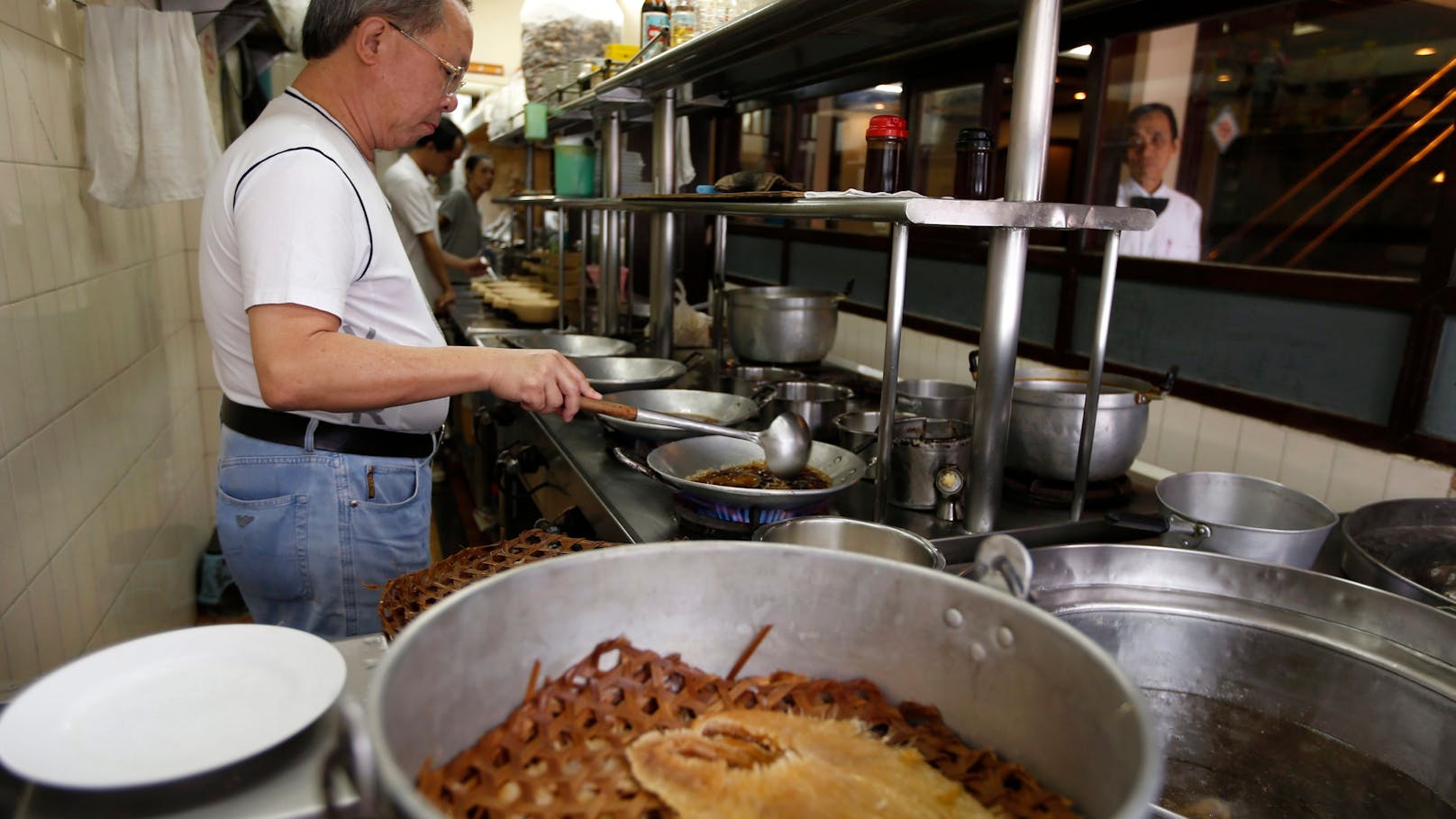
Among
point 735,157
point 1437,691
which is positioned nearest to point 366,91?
point 1437,691

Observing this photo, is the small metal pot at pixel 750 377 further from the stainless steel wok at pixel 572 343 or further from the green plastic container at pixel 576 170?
the green plastic container at pixel 576 170

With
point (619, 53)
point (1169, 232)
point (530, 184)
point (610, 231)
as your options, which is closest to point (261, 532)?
point (619, 53)

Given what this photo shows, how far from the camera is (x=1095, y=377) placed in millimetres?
1571

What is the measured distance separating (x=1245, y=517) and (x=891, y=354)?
0.74 m

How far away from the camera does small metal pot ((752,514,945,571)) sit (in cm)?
130

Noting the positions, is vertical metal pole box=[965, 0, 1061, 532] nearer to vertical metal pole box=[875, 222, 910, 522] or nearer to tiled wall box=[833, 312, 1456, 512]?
vertical metal pole box=[875, 222, 910, 522]

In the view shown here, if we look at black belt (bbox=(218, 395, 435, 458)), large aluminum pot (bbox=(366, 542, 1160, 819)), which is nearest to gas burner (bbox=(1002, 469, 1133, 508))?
large aluminum pot (bbox=(366, 542, 1160, 819))

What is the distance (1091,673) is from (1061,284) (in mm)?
2531

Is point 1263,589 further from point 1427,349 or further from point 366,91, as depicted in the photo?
point 366,91

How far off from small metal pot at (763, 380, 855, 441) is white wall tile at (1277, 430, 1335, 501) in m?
1.12

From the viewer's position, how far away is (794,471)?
1716 millimetres

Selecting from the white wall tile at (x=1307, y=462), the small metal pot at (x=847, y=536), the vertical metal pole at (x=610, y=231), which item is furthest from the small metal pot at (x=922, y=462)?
the vertical metal pole at (x=610, y=231)

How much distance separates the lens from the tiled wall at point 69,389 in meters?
1.73

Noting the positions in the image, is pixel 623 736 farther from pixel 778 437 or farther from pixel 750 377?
pixel 750 377
